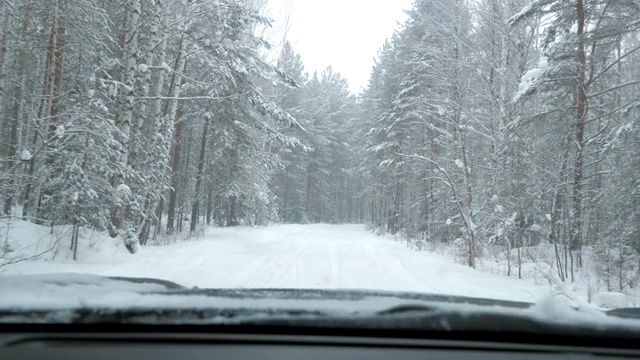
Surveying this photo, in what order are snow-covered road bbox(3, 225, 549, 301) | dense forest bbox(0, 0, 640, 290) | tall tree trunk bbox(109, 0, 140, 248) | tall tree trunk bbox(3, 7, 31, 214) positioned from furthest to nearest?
tall tree trunk bbox(109, 0, 140, 248), dense forest bbox(0, 0, 640, 290), tall tree trunk bbox(3, 7, 31, 214), snow-covered road bbox(3, 225, 549, 301)

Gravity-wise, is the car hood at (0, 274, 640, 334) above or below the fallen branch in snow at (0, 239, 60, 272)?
above

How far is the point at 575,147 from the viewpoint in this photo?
12.4 meters

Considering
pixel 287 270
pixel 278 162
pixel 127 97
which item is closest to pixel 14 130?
pixel 278 162

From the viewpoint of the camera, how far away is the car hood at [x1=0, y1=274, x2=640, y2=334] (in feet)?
7.59

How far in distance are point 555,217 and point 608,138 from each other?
9.06 ft

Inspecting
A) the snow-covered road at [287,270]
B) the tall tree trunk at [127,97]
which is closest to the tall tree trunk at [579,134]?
the snow-covered road at [287,270]

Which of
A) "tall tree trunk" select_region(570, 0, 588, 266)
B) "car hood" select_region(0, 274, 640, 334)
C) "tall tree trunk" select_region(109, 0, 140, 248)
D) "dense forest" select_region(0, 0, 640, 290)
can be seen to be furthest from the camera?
"tall tree trunk" select_region(109, 0, 140, 248)

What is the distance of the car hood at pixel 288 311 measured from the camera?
2.31m

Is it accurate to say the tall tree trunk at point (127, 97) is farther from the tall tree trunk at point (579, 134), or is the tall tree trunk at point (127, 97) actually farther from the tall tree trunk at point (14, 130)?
the tall tree trunk at point (579, 134)

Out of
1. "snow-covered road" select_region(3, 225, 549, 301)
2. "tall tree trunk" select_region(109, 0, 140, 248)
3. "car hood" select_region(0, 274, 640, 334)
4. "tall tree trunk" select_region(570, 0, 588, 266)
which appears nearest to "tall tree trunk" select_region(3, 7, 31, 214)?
"snow-covered road" select_region(3, 225, 549, 301)

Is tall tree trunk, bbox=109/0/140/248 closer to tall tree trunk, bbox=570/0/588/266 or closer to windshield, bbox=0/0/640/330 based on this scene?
windshield, bbox=0/0/640/330

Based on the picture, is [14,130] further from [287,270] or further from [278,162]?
[287,270]

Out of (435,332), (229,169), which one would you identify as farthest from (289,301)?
(229,169)

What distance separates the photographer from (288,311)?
7.98 ft
